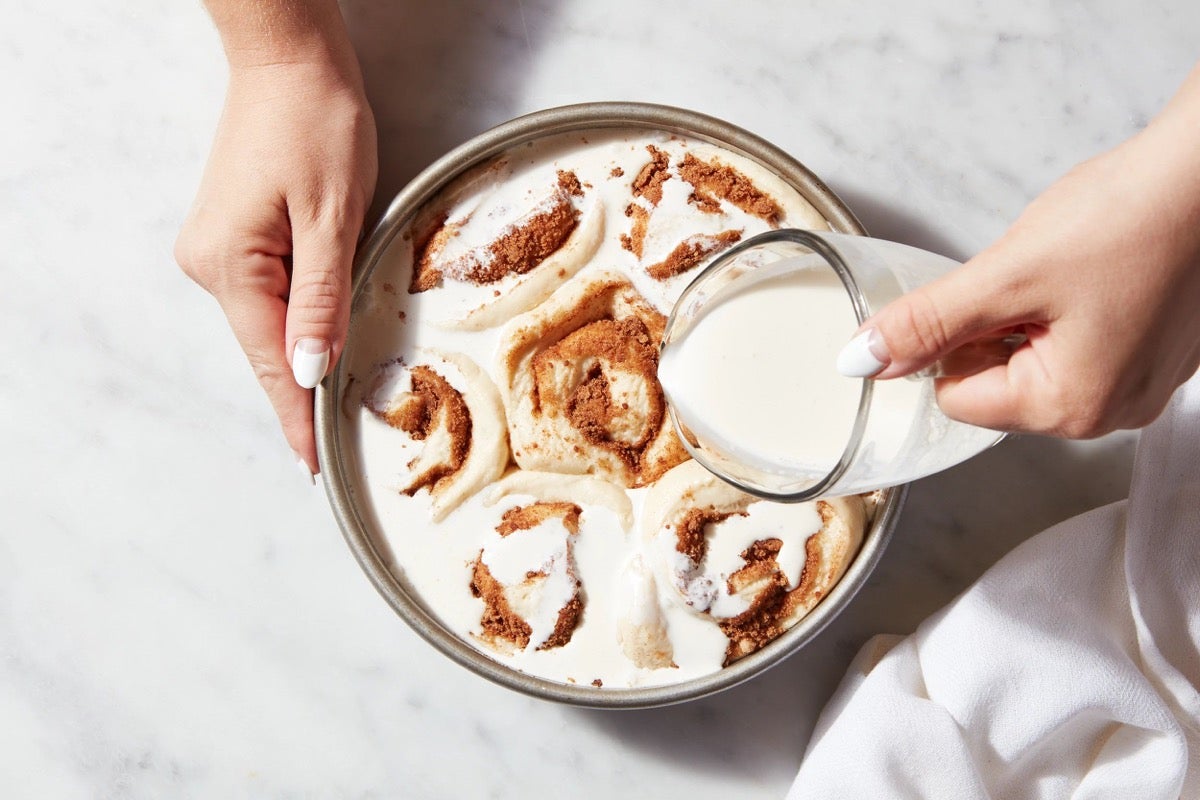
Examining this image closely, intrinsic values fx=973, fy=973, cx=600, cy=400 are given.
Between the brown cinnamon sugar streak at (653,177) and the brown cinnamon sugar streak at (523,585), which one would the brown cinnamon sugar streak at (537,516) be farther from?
the brown cinnamon sugar streak at (653,177)

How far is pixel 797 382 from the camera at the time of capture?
3.37 ft

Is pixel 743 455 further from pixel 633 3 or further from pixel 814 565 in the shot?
pixel 633 3

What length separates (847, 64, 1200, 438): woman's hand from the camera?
35.6 inches

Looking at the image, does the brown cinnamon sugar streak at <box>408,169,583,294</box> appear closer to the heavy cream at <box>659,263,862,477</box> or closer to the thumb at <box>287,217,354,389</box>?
the thumb at <box>287,217,354,389</box>

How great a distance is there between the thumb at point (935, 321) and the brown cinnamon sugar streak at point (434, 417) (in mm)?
538

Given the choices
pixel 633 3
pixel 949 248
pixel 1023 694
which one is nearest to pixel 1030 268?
pixel 949 248

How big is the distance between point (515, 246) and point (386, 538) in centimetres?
42

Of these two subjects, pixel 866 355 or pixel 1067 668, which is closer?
pixel 866 355

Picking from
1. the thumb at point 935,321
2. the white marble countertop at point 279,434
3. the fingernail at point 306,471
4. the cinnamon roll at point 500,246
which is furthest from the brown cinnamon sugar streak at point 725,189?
the fingernail at point 306,471

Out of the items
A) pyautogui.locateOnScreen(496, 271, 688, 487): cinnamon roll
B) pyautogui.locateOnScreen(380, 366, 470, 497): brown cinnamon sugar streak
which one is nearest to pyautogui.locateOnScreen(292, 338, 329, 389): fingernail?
pyautogui.locateOnScreen(380, 366, 470, 497): brown cinnamon sugar streak

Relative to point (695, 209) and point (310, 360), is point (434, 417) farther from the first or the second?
point (695, 209)

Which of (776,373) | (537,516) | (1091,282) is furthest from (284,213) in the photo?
(1091,282)

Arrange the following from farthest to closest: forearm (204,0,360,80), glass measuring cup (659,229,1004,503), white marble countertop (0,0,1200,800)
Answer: white marble countertop (0,0,1200,800) → forearm (204,0,360,80) → glass measuring cup (659,229,1004,503)

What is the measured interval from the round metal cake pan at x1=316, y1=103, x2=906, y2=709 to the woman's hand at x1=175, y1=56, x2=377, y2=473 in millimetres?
63
